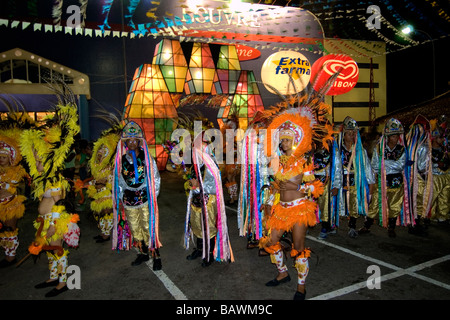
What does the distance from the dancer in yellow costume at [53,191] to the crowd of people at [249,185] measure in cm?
1

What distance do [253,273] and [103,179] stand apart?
10.3 ft

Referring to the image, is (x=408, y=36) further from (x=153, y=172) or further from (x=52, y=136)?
(x=52, y=136)

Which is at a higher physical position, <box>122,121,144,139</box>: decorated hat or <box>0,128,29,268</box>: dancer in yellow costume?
<box>122,121,144,139</box>: decorated hat

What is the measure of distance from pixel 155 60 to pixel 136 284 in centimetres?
1068

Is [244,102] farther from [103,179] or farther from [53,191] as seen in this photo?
[53,191]

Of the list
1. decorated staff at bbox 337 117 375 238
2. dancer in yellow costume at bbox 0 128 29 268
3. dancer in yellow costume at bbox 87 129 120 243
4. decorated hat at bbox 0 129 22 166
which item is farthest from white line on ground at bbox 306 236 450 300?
decorated hat at bbox 0 129 22 166

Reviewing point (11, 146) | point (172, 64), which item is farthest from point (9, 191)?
point (172, 64)

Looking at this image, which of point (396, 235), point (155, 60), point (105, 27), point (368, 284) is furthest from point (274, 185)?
point (105, 27)

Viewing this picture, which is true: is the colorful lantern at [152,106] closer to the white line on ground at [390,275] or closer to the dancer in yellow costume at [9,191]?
the dancer in yellow costume at [9,191]

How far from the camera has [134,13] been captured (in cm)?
1391

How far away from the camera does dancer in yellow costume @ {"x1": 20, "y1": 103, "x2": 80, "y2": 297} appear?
3629mm

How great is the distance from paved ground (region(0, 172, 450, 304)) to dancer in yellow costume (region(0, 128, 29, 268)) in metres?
0.36

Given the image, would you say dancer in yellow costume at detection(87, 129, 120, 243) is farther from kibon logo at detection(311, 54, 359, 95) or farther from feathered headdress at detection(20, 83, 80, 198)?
kibon logo at detection(311, 54, 359, 95)
